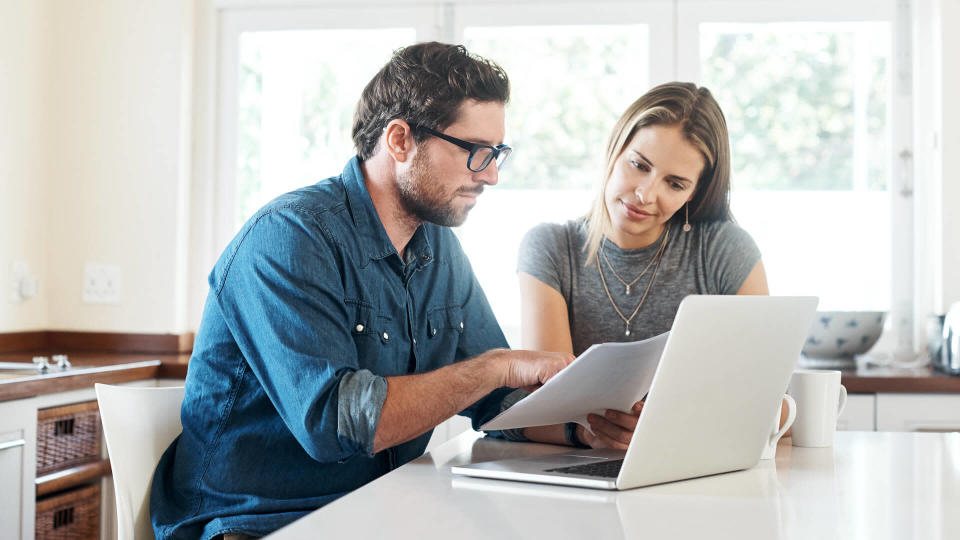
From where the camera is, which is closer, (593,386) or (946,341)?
(593,386)

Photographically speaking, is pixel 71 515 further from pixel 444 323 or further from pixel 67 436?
pixel 444 323

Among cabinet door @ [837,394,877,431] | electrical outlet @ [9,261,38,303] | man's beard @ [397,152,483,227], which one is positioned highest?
man's beard @ [397,152,483,227]

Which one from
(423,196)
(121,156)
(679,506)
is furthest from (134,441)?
(121,156)

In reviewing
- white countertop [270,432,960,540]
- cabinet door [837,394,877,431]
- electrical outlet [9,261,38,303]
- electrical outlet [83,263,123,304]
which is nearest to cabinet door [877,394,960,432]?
cabinet door [837,394,877,431]

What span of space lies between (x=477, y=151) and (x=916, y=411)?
1577 mm

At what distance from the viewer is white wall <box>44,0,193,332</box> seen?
310 cm

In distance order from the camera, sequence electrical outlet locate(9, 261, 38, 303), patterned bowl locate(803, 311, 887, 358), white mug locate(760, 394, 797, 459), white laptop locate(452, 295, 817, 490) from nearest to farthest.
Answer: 1. white laptop locate(452, 295, 817, 490)
2. white mug locate(760, 394, 797, 459)
3. patterned bowl locate(803, 311, 887, 358)
4. electrical outlet locate(9, 261, 38, 303)

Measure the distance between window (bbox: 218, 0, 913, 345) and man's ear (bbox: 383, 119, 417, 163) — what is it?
1.58m

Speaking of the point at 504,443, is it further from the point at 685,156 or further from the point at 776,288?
the point at 776,288

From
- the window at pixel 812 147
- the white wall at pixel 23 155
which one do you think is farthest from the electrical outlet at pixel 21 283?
the window at pixel 812 147

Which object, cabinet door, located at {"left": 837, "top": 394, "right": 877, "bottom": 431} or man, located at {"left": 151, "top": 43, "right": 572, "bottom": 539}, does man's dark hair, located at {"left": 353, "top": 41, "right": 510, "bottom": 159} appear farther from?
cabinet door, located at {"left": 837, "top": 394, "right": 877, "bottom": 431}

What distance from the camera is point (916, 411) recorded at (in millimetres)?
2451

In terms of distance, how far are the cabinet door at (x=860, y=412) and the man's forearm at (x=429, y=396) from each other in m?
1.49

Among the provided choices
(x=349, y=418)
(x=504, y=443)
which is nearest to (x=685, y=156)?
(x=504, y=443)
